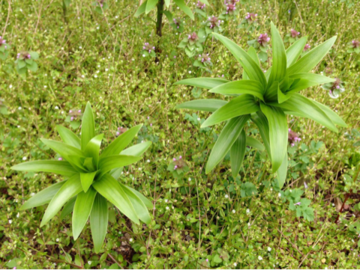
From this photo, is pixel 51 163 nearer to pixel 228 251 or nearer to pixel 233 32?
pixel 228 251

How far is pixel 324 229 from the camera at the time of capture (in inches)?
90.8

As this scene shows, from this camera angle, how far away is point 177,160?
221 centimetres

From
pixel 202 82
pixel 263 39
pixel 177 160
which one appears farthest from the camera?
pixel 263 39

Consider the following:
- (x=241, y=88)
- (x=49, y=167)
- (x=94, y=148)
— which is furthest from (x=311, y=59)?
(x=49, y=167)

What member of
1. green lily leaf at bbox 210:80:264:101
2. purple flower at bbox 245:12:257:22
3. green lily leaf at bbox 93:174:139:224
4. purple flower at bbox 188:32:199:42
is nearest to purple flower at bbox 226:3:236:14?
purple flower at bbox 245:12:257:22

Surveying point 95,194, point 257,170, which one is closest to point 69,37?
point 95,194

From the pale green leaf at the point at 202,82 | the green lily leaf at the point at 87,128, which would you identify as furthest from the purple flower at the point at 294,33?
the green lily leaf at the point at 87,128

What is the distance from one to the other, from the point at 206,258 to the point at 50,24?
3766 millimetres

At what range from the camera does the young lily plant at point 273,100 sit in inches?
62.0

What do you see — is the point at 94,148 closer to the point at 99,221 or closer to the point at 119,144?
the point at 119,144

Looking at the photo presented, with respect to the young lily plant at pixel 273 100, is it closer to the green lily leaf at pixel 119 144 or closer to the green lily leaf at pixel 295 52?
the green lily leaf at pixel 295 52

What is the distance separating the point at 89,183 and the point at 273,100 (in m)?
1.30

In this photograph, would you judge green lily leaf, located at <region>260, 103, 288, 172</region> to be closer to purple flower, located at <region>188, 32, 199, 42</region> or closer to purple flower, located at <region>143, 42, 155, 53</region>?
purple flower, located at <region>188, 32, 199, 42</region>

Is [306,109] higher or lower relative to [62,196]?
higher
